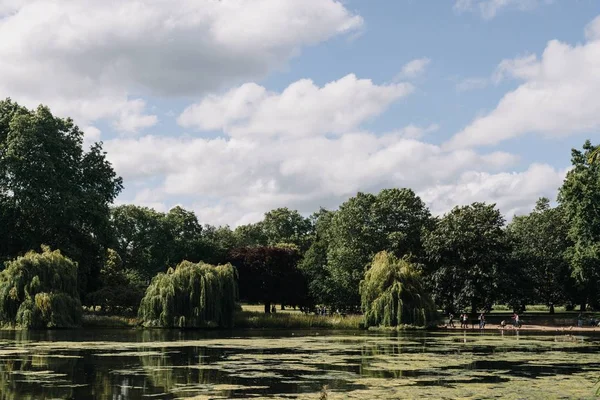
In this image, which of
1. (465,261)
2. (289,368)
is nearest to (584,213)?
(465,261)

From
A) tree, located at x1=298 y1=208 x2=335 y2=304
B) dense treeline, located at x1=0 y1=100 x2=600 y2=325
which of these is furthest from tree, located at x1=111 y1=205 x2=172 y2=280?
tree, located at x1=298 y1=208 x2=335 y2=304

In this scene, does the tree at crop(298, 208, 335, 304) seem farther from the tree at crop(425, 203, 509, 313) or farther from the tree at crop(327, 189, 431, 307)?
the tree at crop(425, 203, 509, 313)

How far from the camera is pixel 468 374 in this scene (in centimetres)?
2391

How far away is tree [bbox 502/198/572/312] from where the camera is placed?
250ft

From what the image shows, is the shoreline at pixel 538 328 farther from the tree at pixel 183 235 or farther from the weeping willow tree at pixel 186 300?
the tree at pixel 183 235

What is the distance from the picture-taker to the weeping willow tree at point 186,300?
50.4 metres

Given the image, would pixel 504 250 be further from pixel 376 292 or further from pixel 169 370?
pixel 169 370

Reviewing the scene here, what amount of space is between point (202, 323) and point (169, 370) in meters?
26.5

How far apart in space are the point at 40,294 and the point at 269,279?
3612 cm

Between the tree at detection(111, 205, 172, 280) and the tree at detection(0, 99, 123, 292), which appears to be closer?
the tree at detection(0, 99, 123, 292)

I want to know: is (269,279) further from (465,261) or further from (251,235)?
(251,235)

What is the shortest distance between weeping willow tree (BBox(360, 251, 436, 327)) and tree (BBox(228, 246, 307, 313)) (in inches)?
972

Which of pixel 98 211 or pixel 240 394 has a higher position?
pixel 98 211

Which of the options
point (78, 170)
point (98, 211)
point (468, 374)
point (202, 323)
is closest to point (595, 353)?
point (468, 374)
